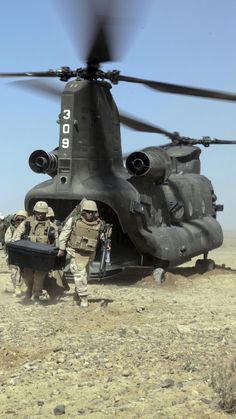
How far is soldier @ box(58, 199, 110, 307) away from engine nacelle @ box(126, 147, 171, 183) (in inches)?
127

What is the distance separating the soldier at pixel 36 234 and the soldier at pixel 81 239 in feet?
2.01

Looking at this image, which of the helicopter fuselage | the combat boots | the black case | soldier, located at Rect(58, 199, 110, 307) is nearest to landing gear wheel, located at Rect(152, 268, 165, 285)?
the helicopter fuselage

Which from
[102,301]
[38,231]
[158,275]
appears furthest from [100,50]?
[158,275]

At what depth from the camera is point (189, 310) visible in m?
8.20

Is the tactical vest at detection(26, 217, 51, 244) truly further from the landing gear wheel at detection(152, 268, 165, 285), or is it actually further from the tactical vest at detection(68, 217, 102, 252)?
the landing gear wheel at detection(152, 268, 165, 285)

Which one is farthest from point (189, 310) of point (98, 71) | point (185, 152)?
point (185, 152)

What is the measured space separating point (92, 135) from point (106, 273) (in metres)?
2.75

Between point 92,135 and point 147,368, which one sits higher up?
point 92,135

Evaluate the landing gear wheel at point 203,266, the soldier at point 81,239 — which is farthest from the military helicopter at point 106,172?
the landing gear wheel at point 203,266

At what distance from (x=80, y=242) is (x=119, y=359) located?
3.32m

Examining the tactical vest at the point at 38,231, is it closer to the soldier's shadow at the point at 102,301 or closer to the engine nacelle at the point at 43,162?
the soldier's shadow at the point at 102,301

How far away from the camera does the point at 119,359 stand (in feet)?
17.3

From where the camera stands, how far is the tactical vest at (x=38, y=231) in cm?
908

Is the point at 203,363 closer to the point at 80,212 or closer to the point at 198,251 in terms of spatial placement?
the point at 80,212
